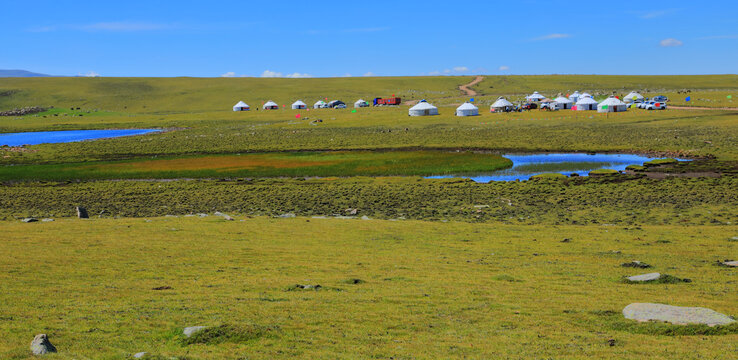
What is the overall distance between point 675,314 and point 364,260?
10.7 metres

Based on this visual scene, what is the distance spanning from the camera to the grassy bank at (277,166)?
2186 inches

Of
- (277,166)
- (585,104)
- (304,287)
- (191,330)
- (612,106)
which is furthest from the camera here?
(585,104)

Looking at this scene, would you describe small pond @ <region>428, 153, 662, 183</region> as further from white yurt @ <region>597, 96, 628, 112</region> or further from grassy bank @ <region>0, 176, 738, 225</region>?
white yurt @ <region>597, 96, 628, 112</region>

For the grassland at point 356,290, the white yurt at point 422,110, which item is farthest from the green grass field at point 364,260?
the white yurt at point 422,110

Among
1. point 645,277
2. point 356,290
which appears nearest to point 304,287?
point 356,290

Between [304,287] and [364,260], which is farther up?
[304,287]

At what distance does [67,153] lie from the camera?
78.6m

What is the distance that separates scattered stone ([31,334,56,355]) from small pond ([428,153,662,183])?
40.3 meters

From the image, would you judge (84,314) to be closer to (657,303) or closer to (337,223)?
(657,303)

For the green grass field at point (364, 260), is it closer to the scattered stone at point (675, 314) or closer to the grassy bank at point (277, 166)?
the scattered stone at point (675, 314)

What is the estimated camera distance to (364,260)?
21.0 m

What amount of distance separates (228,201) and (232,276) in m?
23.9

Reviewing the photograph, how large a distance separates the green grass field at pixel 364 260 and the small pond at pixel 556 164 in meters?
2.68

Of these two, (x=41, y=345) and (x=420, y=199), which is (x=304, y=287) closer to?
(x=41, y=345)
